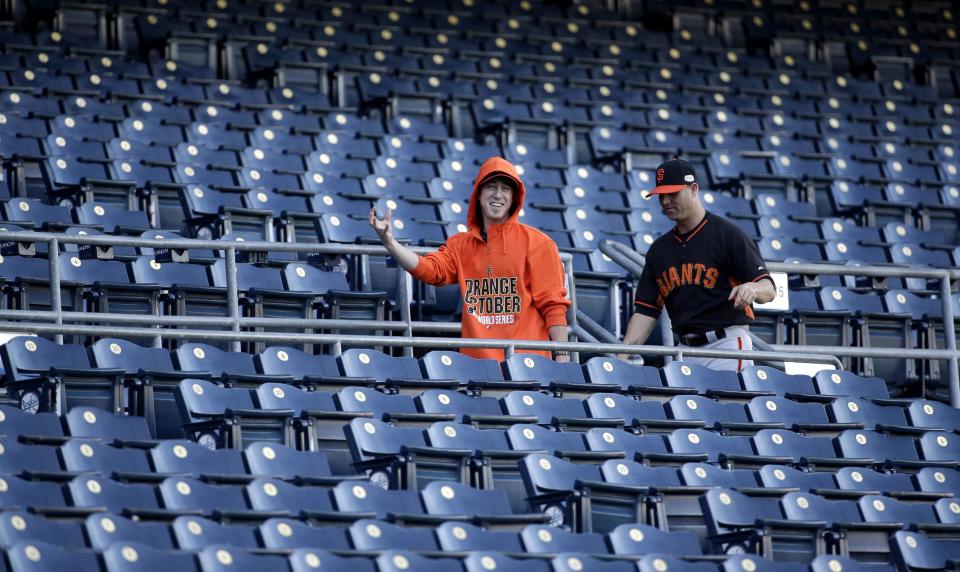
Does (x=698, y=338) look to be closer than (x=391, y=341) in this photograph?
No

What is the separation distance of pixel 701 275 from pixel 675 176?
20.8 inches

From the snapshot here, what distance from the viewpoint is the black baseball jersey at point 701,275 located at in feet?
29.1

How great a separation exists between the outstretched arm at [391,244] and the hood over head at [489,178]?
19.2 inches

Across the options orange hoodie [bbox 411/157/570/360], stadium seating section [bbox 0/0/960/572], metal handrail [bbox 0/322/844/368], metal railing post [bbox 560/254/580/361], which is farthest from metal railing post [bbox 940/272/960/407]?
orange hoodie [bbox 411/157/570/360]

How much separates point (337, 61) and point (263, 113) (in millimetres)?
1417

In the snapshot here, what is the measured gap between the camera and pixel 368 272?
10180 mm

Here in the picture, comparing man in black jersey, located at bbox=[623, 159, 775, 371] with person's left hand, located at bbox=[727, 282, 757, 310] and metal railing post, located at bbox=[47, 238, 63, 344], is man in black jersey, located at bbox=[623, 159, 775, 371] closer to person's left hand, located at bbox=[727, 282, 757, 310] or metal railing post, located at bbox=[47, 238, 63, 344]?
person's left hand, located at bbox=[727, 282, 757, 310]

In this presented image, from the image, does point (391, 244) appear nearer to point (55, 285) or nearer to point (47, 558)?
point (55, 285)

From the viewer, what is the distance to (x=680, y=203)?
29.2 feet

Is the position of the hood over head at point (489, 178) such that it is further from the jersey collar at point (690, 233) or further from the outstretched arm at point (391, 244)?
the jersey collar at point (690, 233)

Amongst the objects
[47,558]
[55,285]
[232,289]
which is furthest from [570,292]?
[47,558]

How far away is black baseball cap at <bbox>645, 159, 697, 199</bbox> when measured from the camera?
29.0 feet

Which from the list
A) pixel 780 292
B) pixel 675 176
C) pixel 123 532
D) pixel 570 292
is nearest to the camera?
pixel 123 532

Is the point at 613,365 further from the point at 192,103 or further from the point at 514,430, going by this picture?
the point at 192,103
